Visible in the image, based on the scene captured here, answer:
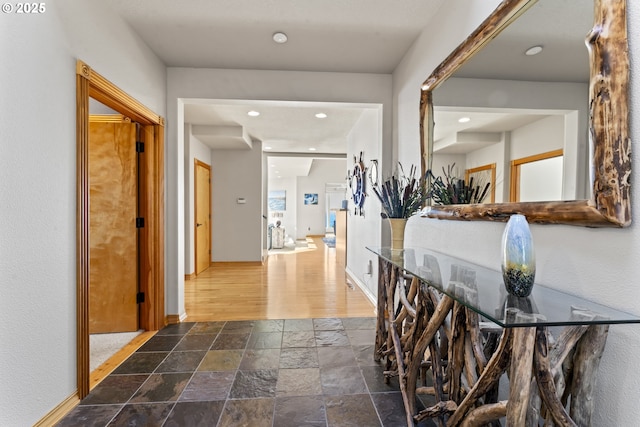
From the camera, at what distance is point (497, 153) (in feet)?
4.91

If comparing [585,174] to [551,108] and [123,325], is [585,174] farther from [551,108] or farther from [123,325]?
[123,325]

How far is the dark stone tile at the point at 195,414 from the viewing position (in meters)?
1.60

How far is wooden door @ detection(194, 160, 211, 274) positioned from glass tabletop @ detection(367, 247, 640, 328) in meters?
4.50

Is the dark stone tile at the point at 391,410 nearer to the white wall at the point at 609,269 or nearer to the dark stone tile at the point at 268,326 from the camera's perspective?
the white wall at the point at 609,269

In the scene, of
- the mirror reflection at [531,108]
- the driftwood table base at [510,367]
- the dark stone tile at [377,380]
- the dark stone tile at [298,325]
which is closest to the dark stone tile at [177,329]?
the dark stone tile at [298,325]

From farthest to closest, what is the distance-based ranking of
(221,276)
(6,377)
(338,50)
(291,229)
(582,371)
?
(291,229) → (221,276) → (338,50) → (6,377) → (582,371)

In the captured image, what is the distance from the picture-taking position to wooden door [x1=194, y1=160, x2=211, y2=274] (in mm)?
5219

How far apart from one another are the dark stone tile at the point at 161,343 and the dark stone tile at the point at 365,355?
4.92 feet

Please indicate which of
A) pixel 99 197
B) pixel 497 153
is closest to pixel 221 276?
pixel 99 197

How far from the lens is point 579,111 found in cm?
107

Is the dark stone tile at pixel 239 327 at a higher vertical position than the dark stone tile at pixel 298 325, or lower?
higher

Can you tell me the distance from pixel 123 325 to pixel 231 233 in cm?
336

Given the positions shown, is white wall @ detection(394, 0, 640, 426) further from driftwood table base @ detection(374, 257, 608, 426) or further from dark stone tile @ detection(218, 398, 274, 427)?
dark stone tile @ detection(218, 398, 274, 427)

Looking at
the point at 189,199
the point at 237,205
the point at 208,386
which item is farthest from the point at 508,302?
the point at 237,205
